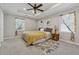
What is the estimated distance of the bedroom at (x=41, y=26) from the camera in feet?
10.6

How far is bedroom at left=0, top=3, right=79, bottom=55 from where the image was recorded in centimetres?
325

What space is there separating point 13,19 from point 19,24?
0.84 meters

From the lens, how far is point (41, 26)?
7340mm

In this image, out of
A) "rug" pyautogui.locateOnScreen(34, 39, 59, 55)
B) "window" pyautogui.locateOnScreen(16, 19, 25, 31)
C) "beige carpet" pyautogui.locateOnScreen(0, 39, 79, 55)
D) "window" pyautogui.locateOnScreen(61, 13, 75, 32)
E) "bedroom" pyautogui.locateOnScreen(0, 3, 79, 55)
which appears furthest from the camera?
"window" pyautogui.locateOnScreen(16, 19, 25, 31)

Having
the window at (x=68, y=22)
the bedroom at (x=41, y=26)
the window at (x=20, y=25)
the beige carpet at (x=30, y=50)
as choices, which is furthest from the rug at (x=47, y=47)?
the window at (x=20, y=25)

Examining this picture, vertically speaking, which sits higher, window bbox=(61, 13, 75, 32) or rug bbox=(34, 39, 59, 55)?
window bbox=(61, 13, 75, 32)

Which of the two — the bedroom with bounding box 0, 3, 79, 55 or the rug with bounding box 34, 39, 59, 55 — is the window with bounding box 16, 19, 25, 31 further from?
the rug with bounding box 34, 39, 59, 55

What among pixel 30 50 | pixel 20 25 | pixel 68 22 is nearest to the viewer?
pixel 30 50

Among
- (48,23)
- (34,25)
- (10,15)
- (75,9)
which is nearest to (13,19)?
(10,15)

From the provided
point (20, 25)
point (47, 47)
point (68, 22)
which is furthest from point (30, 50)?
point (20, 25)

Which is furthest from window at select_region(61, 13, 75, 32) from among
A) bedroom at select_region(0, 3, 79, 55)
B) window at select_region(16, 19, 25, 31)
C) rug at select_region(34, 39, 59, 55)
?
window at select_region(16, 19, 25, 31)

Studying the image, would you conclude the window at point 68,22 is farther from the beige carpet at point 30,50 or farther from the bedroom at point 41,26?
the beige carpet at point 30,50

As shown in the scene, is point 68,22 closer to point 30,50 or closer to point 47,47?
point 47,47

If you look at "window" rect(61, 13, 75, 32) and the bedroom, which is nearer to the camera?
the bedroom
